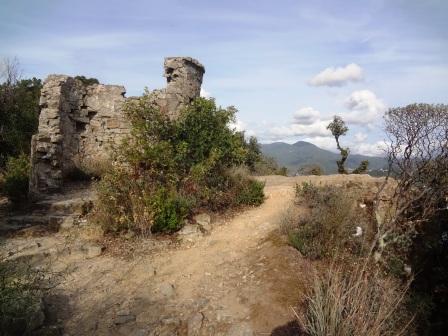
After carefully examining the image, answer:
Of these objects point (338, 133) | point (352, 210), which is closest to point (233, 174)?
point (352, 210)

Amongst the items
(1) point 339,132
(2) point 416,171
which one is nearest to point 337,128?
(1) point 339,132

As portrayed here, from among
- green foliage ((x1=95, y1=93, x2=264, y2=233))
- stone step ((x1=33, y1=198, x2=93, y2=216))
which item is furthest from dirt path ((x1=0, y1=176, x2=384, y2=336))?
stone step ((x1=33, y1=198, x2=93, y2=216))

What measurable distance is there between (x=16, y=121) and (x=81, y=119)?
14.3 ft

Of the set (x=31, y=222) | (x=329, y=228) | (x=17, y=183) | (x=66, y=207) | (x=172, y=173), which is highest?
(x=172, y=173)

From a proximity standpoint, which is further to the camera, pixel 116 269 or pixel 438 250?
pixel 438 250

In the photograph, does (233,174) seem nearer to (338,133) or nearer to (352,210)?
(352,210)

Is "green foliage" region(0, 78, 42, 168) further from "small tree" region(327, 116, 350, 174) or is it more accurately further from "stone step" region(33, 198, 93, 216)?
"small tree" region(327, 116, 350, 174)

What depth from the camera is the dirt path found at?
5.13 metres

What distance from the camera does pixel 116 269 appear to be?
6.47 metres

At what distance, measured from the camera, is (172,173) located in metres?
8.41

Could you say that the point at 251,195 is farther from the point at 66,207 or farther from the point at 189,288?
the point at 66,207

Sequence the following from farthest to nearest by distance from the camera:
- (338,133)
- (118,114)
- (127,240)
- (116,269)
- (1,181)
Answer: (338,133) → (118,114) → (1,181) → (127,240) → (116,269)

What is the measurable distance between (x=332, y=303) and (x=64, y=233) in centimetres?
599

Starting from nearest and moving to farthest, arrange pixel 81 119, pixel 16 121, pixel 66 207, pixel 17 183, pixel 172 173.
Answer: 1. pixel 172 173
2. pixel 66 207
3. pixel 17 183
4. pixel 81 119
5. pixel 16 121
